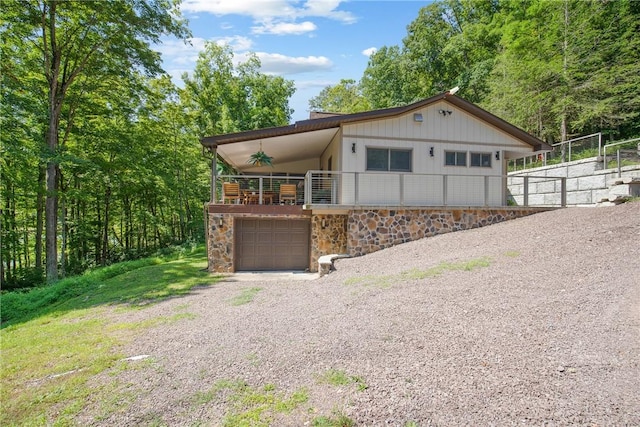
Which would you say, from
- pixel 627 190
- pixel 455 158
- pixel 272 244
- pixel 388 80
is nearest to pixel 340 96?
pixel 388 80

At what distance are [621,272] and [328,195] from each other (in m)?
7.71

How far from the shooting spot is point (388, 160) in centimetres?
1154

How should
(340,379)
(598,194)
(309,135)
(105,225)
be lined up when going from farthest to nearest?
(105,225) < (598,194) < (309,135) < (340,379)

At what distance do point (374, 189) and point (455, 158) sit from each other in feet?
10.6

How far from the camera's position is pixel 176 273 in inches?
441

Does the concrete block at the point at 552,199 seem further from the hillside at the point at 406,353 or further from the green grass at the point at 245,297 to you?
the green grass at the point at 245,297

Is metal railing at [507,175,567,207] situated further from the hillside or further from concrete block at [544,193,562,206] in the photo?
the hillside

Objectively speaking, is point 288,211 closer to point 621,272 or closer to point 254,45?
point 621,272

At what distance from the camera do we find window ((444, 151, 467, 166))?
1202 centimetres

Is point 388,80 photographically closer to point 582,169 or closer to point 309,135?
point 582,169

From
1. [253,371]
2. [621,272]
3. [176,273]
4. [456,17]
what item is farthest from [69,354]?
[456,17]

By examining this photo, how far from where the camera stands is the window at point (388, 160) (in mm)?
11420

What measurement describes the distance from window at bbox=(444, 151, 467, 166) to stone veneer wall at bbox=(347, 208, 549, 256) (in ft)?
5.67

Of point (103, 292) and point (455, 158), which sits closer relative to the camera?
point (103, 292)
